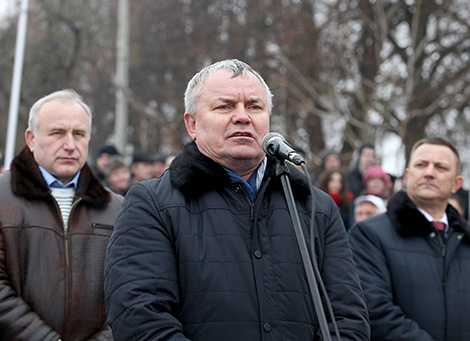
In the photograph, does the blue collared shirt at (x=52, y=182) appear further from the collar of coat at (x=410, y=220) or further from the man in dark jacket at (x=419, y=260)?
the collar of coat at (x=410, y=220)

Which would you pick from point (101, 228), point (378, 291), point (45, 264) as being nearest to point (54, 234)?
point (45, 264)

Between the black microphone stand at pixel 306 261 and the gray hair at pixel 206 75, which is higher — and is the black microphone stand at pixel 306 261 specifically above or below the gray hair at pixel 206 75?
below

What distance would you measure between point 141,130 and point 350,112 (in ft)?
38.3

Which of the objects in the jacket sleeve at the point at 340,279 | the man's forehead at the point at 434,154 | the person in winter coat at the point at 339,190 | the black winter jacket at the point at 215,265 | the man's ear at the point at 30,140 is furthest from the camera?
the person in winter coat at the point at 339,190

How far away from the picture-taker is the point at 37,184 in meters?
3.96

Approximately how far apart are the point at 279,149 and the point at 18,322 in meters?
1.87

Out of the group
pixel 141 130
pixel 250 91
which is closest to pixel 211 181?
pixel 250 91

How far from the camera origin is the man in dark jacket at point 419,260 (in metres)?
4.21

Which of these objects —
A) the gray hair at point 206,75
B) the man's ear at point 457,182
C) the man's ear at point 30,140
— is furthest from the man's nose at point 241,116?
the man's ear at point 457,182

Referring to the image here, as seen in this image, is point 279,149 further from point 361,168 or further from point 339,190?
point 361,168

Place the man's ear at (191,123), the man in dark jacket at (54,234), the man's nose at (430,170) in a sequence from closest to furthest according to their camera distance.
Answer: the man's ear at (191,123)
the man in dark jacket at (54,234)
the man's nose at (430,170)

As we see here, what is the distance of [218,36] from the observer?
85.4 feet

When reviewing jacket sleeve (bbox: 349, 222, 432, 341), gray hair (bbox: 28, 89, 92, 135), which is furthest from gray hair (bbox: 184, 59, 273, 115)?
jacket sleeve (bbox: 349, 222, 432, 341)

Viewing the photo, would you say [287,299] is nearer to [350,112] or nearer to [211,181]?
[211,181]
